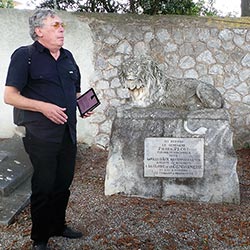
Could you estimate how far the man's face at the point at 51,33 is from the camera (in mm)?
2534

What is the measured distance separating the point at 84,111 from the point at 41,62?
60cm

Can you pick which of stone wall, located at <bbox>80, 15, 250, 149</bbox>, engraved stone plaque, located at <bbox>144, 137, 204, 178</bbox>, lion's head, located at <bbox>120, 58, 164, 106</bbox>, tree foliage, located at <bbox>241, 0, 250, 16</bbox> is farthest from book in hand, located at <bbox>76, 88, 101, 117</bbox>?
tree foliage, located at <bbox>241, 0, 250, 16</bbox>

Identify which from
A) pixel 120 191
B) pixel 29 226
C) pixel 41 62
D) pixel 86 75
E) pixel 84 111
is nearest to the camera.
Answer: pixel 41 62

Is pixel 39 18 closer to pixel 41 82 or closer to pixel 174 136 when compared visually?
pixel 41 82

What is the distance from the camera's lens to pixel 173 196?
158 inches

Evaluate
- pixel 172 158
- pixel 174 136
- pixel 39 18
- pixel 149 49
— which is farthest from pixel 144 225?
pixel 149 49

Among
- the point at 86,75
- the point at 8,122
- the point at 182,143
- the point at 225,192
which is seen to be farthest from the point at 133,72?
the point at 8,122

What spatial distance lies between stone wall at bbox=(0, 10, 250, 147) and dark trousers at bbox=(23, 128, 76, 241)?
356 centimetres

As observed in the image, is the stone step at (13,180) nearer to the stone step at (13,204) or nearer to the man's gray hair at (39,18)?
the stone step at (13,204)

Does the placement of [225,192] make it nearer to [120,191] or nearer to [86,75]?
[120,191]

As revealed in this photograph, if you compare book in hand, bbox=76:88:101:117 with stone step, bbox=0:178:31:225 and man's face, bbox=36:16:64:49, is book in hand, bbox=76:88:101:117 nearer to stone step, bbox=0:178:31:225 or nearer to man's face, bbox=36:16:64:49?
man's face, bbox=36:16:64:49

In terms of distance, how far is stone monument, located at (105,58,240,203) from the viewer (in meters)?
3.94

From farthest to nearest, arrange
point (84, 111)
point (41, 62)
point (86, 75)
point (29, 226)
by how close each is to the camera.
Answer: point (86, 75), point (29, 226), point (84, 111), point (41, 62)

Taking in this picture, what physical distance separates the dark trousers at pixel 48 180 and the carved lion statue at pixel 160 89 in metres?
1.30
